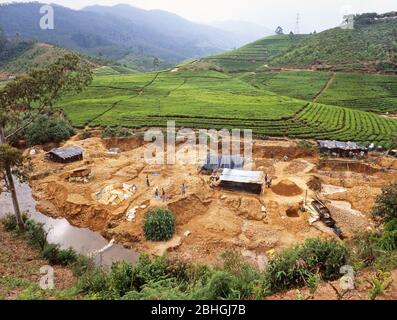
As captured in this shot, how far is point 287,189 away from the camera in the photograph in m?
30.3

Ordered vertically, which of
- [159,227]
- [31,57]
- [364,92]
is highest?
[31,57]

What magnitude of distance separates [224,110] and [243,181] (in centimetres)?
2933

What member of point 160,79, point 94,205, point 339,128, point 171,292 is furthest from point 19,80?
point 160,79

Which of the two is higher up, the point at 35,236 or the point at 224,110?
the point at 224,110

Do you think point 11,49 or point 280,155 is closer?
point 280,155

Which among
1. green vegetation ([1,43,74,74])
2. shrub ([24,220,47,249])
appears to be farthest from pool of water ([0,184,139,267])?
green vegetation ([1,43,74,74])

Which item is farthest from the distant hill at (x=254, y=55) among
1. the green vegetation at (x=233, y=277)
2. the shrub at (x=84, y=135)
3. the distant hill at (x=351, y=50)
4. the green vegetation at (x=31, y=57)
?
the green vegetation at (x=233, y=277)

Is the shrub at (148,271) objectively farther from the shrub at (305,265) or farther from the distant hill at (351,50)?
the distant hill at (351,50)

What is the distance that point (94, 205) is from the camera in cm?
2808

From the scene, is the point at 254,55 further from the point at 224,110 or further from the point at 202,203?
the point at 202,203

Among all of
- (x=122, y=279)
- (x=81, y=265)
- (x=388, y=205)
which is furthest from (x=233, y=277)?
(x=388, y=205)

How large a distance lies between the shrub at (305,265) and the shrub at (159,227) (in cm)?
1048

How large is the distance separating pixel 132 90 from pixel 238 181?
53.3 meters

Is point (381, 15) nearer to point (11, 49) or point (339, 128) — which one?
point (339, 128)
